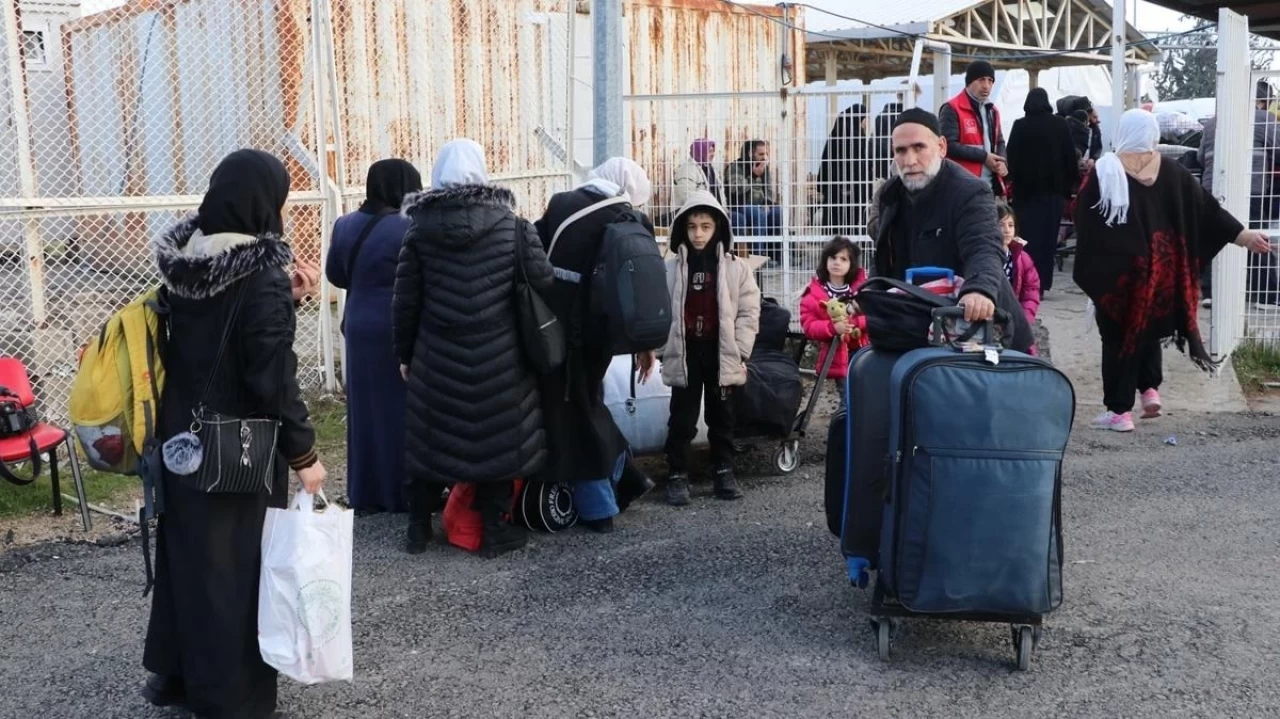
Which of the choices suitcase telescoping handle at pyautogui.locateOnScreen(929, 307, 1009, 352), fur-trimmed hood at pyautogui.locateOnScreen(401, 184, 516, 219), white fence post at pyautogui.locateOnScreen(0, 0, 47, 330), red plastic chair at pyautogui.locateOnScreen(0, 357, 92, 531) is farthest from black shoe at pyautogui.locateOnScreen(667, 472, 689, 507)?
white fence post at pyautogui.locateOnScreen(0, 0, 47, 330)

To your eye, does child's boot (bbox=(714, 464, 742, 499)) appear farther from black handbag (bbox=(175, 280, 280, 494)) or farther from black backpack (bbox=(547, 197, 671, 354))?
black handbag (bbox=(175, 280, 280, 494))

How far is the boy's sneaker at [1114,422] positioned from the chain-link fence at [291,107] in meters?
4.19

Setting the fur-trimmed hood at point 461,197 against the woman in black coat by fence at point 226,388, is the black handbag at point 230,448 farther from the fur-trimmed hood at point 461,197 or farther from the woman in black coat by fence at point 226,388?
the fur-trimmed hood at point 461,197

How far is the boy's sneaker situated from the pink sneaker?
0.16 meters

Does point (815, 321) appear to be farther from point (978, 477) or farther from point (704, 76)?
point (704, 76)

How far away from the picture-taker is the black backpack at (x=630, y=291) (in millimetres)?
5750

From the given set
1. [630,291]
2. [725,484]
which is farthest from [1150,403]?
[630,291]

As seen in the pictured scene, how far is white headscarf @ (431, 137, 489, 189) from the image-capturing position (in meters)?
5.55

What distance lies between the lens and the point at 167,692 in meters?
4.12

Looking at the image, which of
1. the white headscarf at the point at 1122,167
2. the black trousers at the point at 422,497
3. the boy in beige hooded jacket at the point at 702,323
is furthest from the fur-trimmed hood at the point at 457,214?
the white headscarf at the point at 1122,167

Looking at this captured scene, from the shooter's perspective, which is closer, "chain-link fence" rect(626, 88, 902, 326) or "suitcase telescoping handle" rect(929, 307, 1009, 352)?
"suitcase telescoping handle" rect(929, 307, 1009, 352)

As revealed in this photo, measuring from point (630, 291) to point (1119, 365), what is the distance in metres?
3.73

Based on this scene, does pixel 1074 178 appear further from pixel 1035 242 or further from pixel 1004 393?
pixel 1004 393

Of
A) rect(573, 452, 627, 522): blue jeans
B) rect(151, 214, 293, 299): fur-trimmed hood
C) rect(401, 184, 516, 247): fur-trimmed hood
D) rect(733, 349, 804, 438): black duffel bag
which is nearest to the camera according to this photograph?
rect(151, 214, 293, 299): fur-trimmed hood
